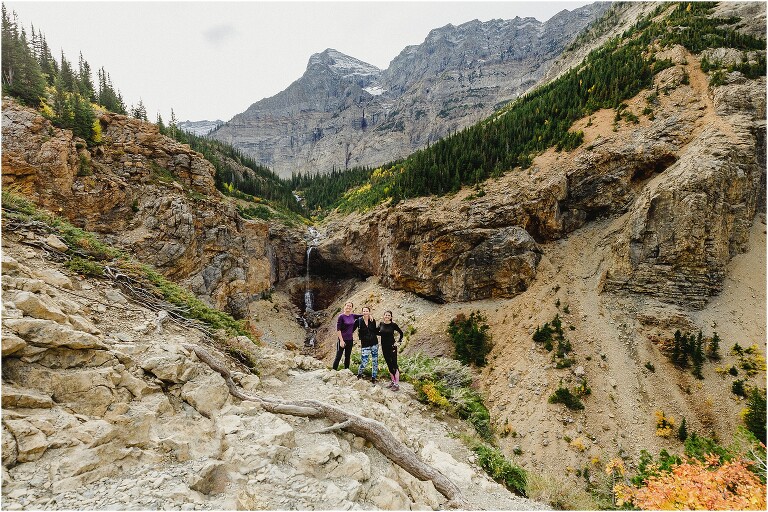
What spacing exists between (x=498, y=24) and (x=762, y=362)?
214 meters

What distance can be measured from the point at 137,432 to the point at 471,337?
2446 cm

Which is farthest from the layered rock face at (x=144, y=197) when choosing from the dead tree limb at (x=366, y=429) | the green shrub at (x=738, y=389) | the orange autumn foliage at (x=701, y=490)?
the green shrub at (x=738, y=389)

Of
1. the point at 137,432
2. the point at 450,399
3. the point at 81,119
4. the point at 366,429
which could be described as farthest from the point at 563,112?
the point at 81,119

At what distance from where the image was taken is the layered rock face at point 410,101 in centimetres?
13812

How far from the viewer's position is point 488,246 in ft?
96.0

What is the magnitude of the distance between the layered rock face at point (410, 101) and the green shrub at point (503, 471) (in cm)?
13209

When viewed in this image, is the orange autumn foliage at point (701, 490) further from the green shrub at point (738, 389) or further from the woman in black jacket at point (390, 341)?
the green shrub at point (738, 389)

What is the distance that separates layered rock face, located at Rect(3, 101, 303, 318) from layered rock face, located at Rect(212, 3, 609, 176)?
10966cm

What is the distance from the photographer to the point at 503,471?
8.00 metres

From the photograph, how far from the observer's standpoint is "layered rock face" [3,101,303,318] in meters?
20.2

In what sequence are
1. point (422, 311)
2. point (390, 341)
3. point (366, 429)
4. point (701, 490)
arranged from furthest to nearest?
point (422, 311) → point (390, 341) → point (701, 490) → point (366, 429)

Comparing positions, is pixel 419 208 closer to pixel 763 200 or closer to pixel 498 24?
pixel 763 200

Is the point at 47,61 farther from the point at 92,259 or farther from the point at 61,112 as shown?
the point at 92,259

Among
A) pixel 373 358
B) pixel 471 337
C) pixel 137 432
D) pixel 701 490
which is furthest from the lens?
pixel 471 337
